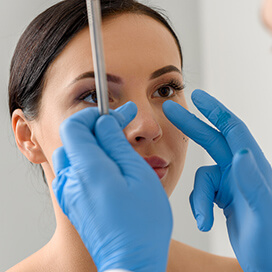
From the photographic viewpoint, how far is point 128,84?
1.10 m

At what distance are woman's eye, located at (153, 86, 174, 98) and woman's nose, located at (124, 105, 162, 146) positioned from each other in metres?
0.13

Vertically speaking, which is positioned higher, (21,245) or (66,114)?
(66,114)

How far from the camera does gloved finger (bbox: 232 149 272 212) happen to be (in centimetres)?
82

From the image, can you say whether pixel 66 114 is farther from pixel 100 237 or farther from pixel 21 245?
pixel 21 245

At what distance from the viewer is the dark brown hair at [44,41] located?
1149 millimetres

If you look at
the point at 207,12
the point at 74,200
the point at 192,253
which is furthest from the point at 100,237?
the point at 207,12

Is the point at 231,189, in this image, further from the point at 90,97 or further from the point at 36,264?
the point at 36,264

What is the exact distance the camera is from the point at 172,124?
120 centimetres

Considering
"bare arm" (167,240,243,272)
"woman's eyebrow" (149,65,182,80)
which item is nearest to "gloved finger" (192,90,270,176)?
"woman's eyebrow" (149,65,182,80)

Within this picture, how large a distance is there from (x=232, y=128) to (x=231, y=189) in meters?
0.16

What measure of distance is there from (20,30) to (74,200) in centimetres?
114

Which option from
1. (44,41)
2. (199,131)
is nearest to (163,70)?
(199,131)

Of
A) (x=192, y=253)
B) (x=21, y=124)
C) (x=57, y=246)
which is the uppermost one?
(x=21, y=124)

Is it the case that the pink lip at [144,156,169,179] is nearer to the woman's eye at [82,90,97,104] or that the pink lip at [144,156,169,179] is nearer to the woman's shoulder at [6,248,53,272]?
the woman's eye at [82,90,97,104]
